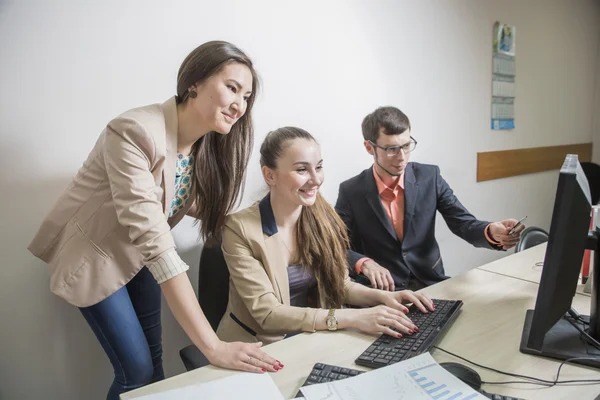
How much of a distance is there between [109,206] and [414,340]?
91cm

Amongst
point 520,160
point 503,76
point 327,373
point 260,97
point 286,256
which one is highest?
point 503,76

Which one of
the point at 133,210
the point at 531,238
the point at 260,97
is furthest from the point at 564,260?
the point at 260,97

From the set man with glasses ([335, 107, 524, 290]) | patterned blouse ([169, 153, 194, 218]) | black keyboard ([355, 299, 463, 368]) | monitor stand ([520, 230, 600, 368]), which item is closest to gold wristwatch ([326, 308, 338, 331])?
black keyboard ([355, 299, 463, 368])

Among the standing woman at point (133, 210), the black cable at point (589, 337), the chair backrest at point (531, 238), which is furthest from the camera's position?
the chair backrest at point (531, 238)

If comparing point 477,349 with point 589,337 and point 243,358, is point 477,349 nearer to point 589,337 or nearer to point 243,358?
point 589,337

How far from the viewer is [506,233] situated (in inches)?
66.0

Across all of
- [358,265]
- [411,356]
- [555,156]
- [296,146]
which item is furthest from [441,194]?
[555,156]

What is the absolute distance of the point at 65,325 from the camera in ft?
5.51

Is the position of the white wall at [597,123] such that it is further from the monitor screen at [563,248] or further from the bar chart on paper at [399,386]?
the bar chart on paper at [399,386]

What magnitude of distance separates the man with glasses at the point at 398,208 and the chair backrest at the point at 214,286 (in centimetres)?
66

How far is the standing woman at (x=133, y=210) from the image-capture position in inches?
44.2

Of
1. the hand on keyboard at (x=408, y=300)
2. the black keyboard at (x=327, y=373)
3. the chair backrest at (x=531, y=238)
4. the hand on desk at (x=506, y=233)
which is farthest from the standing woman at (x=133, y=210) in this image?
the chair backrest at (x=531, y=238)

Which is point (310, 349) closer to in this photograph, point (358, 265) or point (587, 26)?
point (358, 265)

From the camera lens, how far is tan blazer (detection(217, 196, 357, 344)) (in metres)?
1.33
